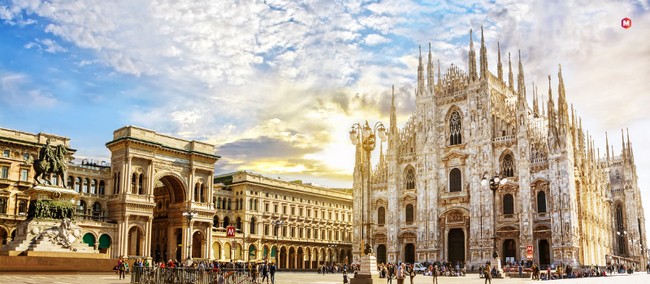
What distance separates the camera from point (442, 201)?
212 ft

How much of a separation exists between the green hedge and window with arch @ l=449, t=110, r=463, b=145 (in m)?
40.7

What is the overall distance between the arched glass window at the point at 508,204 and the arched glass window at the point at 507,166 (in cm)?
218

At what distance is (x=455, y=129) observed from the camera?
2586 inches

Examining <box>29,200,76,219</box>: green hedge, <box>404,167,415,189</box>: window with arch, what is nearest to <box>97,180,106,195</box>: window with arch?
<box>29,200,76,219</box>: green hedge

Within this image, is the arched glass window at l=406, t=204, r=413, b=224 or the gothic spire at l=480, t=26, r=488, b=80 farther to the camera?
the arched glass window at l=406, t=204, r=413, b=224

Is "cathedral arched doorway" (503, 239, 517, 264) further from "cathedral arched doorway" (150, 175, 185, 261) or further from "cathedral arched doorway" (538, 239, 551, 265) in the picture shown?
"cathedral arched doorway" (150, 175, 185, 261)

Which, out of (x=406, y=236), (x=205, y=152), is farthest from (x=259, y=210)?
(x=406, y=236)

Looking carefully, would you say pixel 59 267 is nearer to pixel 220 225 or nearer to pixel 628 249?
pixel 220 225

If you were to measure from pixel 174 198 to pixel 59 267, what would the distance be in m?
30.7

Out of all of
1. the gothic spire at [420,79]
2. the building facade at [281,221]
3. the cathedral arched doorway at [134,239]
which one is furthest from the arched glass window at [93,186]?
the gothic spire at [420,79]

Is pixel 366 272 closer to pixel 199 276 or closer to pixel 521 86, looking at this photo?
pixel 199 276

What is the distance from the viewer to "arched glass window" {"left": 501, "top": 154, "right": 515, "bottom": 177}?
60375 millimetres

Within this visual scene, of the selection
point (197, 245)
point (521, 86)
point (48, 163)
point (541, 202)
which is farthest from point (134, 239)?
point (521, 86)

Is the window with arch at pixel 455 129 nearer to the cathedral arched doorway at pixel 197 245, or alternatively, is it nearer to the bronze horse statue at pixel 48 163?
the cathedral arched doorway at pixel 197 245
